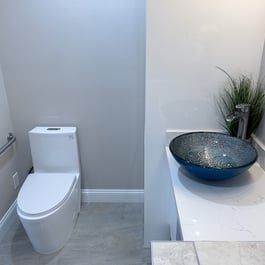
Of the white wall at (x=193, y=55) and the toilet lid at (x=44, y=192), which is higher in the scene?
the white wall at (x=193, y=55)

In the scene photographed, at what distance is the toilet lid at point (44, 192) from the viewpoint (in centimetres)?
174

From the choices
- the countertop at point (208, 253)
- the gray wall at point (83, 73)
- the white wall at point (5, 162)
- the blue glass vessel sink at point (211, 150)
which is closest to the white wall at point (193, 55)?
the blue glass vessel sink at point (211, 150)

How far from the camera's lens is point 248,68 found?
1.47 metres

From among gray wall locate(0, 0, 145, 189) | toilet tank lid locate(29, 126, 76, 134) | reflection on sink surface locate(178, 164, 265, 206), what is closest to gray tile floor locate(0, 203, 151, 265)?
gray wall locate(0, 0, 145, 189)

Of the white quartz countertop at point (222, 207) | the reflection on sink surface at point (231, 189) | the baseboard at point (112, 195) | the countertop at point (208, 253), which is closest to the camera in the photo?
the countertop at point (208, 253)

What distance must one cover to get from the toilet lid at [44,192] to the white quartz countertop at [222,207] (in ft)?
3.12

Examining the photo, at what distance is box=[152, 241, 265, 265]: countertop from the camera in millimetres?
746

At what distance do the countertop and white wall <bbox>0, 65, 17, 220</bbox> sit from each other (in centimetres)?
175

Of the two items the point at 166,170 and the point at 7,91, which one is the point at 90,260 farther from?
the point at 7,91

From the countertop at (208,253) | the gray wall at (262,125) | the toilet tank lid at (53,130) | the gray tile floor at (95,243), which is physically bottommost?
the gray tile floor at (95,243)

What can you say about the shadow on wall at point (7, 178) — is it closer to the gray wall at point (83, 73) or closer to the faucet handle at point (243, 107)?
the gray wall at point (83, 73)

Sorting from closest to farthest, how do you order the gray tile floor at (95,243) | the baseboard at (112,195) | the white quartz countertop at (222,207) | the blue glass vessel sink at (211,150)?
the white quartz countertop at (222,207) → the blue glass vessel sink at (211,150) → the gray tile floor at (95,243) → the baseboard at (112,195)

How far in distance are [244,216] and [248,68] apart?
2.90ft

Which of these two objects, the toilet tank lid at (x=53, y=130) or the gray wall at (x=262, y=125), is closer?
the gray wall at (x=262, y=125)
